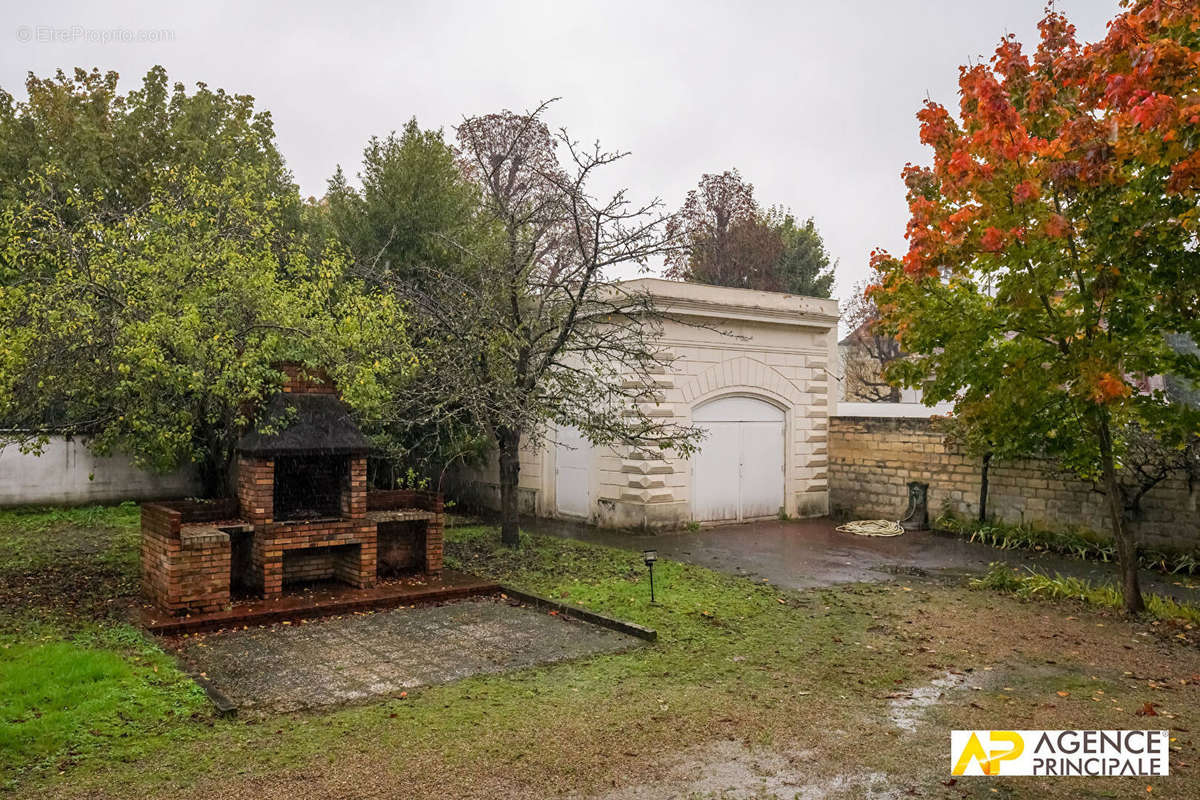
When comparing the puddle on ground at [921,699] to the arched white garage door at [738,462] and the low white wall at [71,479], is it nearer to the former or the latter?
the arched white garage door at [738,462]

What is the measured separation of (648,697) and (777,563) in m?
6.24

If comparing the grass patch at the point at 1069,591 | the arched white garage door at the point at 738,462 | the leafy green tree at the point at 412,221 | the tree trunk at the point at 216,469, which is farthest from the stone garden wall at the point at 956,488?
the tree trunk at the point at 216,469

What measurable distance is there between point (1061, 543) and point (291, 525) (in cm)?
1114

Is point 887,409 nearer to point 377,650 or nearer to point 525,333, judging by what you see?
point 525,333

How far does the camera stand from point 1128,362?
836 cm

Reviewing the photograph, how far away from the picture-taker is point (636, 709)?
6113 millimetres

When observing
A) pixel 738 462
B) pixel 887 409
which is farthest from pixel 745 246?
pixel 738 462

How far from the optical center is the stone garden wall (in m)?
12.5

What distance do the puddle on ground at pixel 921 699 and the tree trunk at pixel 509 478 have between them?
676cm

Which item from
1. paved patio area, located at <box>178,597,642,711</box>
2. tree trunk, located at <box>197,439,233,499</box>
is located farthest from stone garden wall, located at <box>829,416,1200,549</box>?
tree trunk, located at <box>197,439,233,499</box>

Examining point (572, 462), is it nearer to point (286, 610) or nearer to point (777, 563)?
point (777, 563)

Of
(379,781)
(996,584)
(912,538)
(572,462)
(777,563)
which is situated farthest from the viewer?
(572,462)

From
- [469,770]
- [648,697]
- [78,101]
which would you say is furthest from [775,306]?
[78,101]

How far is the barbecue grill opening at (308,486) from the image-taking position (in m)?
9.99
